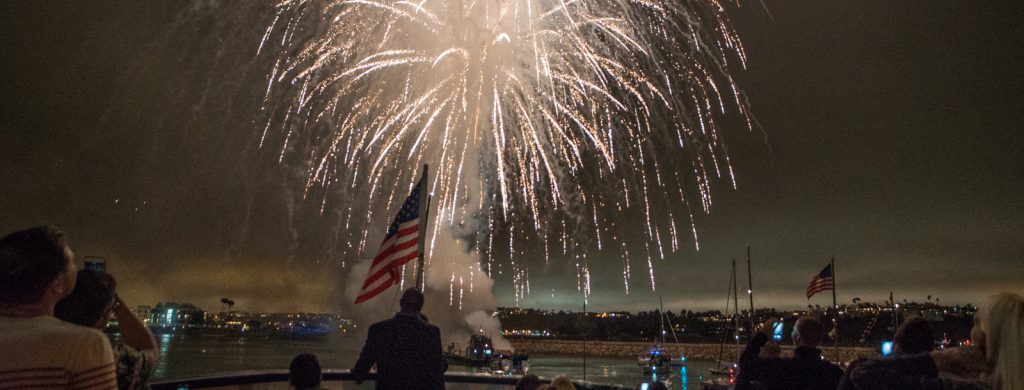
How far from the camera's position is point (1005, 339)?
2.87 m

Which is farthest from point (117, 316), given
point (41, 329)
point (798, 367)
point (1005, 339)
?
point (798, 367)

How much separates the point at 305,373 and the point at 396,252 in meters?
5.78

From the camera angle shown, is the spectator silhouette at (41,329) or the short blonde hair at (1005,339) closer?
the spectator silhouette at (41,329)

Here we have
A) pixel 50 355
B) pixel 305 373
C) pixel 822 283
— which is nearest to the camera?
pixel 50 355

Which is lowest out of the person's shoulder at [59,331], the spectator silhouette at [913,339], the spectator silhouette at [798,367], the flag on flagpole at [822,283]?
the spectator silhouette at [798,367]

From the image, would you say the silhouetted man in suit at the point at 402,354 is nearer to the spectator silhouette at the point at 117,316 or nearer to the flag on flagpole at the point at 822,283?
the spectator silhouette at the point at 117,316

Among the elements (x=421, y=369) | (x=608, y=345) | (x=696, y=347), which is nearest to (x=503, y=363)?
(x=421, y=369)

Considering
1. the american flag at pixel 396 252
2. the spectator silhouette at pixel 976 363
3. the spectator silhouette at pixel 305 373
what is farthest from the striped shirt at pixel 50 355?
the american flag at pixel 396 252

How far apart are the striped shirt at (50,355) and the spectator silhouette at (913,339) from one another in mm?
3729

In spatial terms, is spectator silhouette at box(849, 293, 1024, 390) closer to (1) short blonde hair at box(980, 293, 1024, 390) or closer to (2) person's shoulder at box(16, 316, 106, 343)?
(1) short blonde hair at box(980, 293, 1024, 390)

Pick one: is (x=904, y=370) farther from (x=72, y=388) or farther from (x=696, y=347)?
(x=696, y=347)

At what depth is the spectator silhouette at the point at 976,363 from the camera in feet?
9.30

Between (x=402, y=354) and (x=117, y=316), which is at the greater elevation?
(x=117, y=316)

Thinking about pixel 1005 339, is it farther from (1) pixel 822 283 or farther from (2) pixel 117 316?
(1) pixel 822 283
